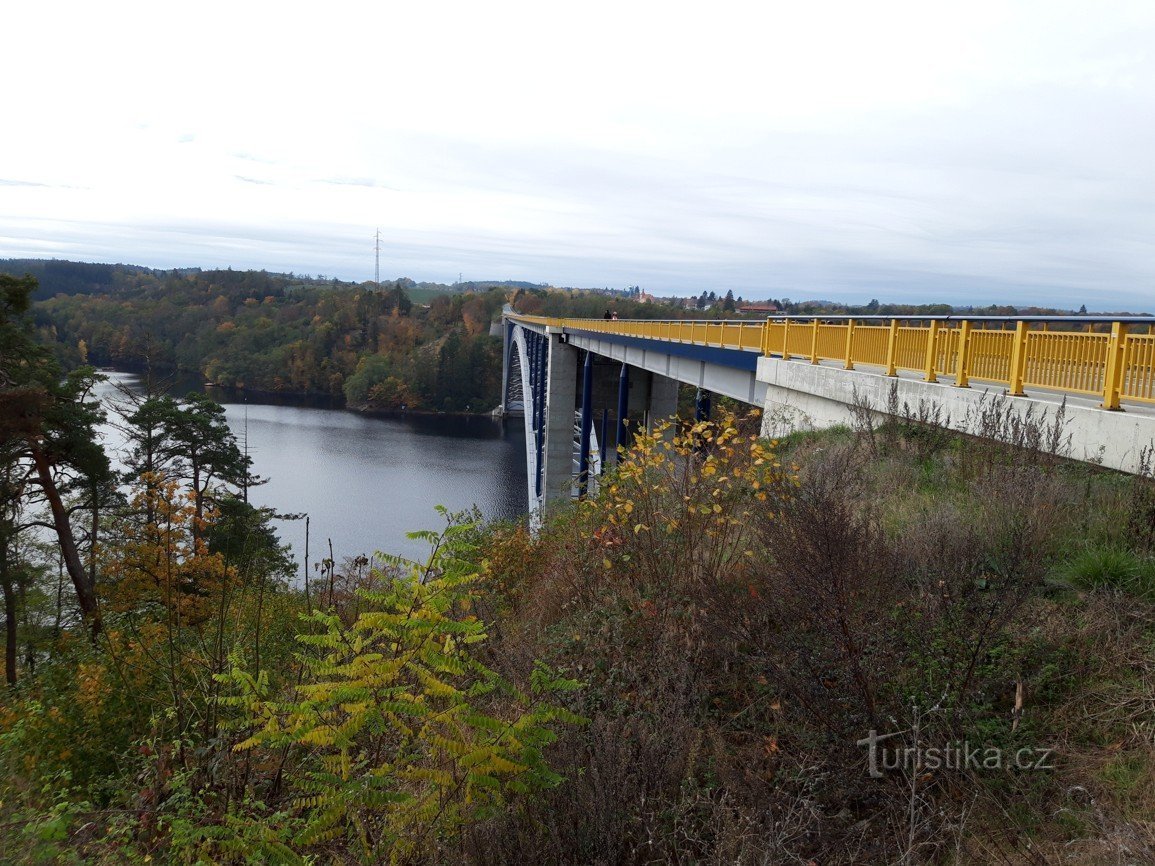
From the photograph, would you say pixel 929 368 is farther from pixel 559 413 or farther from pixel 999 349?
pixel 559 413

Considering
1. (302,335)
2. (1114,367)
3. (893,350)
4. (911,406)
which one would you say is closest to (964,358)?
(911,406)

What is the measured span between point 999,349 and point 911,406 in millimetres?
1241

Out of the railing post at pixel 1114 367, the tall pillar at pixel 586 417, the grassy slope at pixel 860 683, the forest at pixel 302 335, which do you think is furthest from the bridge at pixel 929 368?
the forest at pixel 302 335

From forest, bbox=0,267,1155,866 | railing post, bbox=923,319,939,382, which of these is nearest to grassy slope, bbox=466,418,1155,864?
forest, bbox=0,267,1155,866

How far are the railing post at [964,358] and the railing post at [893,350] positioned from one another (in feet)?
4.21

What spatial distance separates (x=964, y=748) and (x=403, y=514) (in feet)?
139

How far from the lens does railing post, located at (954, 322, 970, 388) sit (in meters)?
8.30

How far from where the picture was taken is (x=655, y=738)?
3.67m

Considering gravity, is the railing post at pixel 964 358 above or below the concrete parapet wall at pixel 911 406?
above

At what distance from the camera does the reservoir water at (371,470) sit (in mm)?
39969

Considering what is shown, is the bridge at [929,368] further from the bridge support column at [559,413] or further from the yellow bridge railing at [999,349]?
the bridge support column at [559,413]

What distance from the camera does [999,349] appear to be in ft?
26.4

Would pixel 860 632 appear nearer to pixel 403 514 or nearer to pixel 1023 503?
pixel 1023 503

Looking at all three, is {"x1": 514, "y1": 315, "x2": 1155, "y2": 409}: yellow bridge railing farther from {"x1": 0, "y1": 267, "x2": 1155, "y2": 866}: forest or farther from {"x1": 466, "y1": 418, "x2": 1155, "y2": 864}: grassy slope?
{"x1": 466, "y1": 418, "x2": 1155, "y2": 864}: grassy slope
